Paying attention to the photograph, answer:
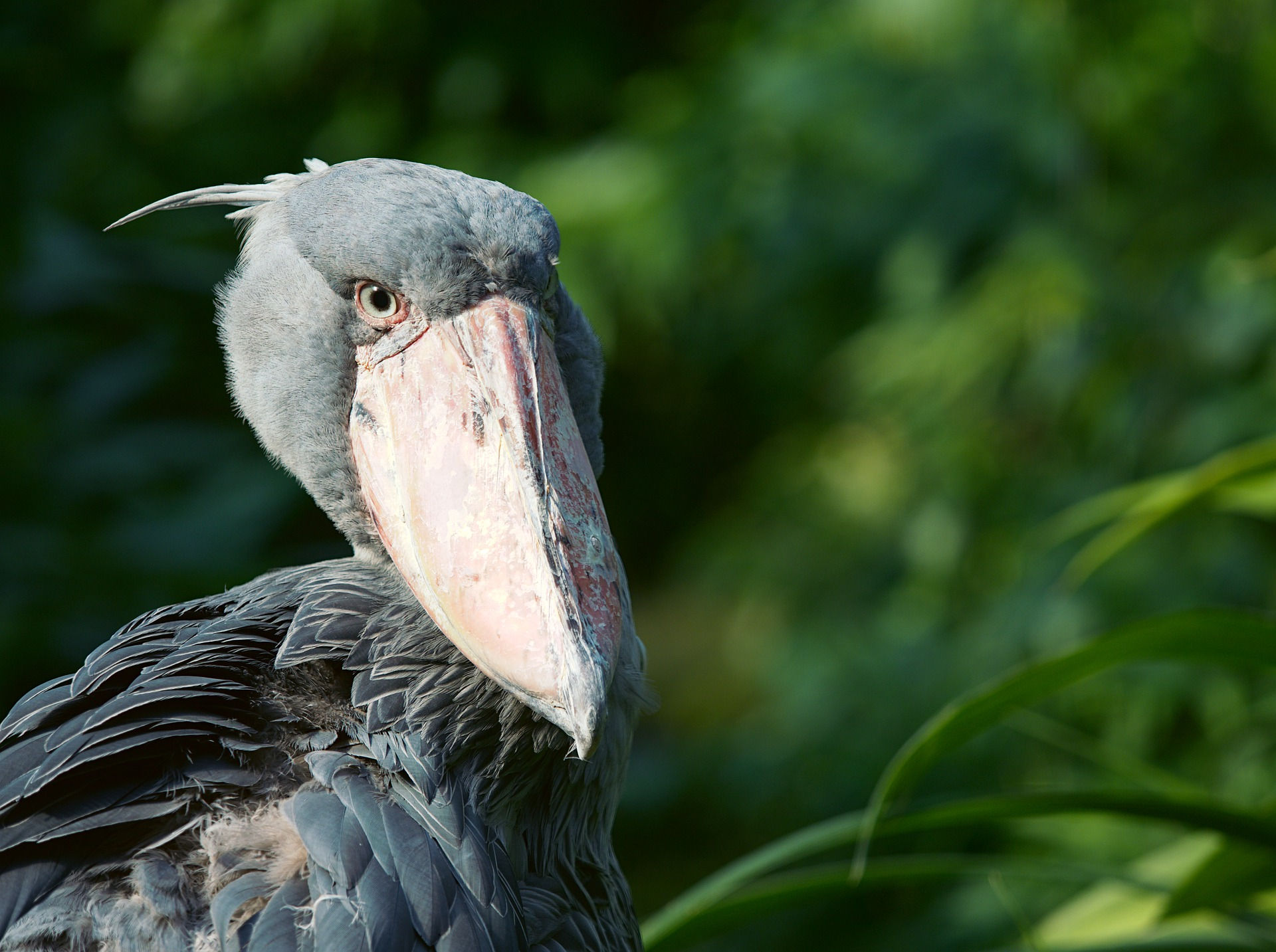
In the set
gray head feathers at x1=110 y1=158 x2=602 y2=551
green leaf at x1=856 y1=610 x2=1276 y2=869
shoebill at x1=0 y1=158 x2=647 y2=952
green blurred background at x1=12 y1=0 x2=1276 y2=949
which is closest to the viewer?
shoebill at x1=0 y1=158 x2=647 y2=952

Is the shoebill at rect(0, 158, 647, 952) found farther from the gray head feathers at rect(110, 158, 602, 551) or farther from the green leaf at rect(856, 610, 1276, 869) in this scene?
the green leaf at rect(856, 610, 1276, 869)

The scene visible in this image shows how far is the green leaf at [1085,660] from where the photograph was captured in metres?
1.18

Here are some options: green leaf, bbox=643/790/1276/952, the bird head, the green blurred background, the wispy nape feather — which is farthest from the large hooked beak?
the green blurred background

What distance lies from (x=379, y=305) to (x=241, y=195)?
25 cm

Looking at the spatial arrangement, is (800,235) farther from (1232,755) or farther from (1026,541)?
(1232,755)

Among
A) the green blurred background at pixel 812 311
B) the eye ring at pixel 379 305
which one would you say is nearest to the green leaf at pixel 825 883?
the eye ring at pixel 379 305

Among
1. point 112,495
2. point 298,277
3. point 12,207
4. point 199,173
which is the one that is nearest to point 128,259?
point 12,207

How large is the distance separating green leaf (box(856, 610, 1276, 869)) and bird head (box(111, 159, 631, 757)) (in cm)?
31

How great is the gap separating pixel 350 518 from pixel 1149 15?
2510 millimetres

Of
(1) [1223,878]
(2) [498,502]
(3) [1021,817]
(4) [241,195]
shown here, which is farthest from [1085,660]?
(4) [241,195]

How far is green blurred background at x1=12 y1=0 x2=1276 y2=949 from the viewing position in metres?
2.65

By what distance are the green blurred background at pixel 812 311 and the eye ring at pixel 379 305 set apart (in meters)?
1.28

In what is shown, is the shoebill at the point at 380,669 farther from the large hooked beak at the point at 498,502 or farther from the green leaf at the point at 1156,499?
the green leaf at the point at 1156,499

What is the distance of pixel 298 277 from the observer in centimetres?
114
